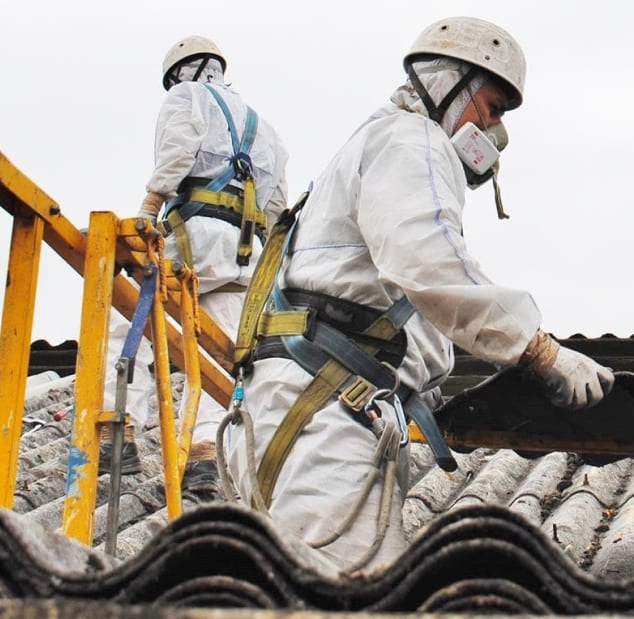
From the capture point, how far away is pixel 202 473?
584cm

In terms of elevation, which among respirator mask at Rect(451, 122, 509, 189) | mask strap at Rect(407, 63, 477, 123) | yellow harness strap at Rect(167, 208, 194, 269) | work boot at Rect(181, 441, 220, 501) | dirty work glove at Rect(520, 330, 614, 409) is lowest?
work boot at Rect(181, 441, 220, 501)

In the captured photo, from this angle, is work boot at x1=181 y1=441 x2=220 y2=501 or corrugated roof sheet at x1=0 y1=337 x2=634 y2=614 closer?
corrugated roof sheet at x1=0 y1=337 x2=634 y2=614

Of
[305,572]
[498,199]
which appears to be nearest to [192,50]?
[498,199]

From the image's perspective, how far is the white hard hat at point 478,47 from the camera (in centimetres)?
401

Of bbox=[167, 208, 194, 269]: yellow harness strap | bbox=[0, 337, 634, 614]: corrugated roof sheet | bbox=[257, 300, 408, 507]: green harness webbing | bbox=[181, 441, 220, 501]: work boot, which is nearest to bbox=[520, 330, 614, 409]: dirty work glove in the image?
bbox=[257, 300, 408, 507]: green harness webbing

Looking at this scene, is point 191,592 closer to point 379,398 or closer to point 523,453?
point 379,398

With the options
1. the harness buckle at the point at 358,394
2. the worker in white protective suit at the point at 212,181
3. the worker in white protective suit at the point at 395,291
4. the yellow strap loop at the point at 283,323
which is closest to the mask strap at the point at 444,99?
the worker in white protective suit at the point at 395,291

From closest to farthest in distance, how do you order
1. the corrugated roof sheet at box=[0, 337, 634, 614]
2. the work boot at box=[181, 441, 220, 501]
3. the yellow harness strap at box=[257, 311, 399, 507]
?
the corrugated roof sheet at box=[0, 337, 634, 614], the yellow harness strap at box=[257, 311, 399, 507], the work boot at box=[181, 441, 220, 501]

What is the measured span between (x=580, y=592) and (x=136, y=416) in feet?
Answer: 14.0

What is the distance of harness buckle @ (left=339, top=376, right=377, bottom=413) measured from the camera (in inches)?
142

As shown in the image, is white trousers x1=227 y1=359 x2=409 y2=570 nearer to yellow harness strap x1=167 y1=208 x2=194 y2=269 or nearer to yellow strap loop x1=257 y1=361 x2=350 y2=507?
yellow strap loop x1=257 y1=361 x2=350 y2=507

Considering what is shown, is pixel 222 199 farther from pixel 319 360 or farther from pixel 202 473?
pixel 319 360

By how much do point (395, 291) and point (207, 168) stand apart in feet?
9.28

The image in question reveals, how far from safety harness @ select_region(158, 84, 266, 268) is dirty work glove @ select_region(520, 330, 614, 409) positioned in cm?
293
